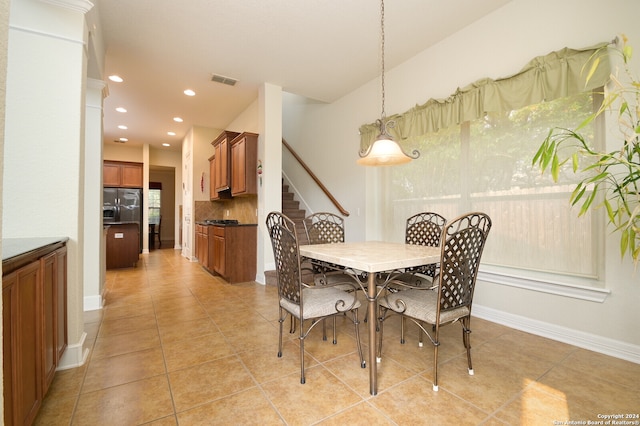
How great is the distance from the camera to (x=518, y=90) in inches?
98.8

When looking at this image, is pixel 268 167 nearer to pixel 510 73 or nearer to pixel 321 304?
pixel 321 304

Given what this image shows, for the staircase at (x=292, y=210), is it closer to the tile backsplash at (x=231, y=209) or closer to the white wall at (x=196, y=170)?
the tile backsplash at (x=231, y=209)

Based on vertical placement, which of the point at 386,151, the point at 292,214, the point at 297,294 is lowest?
the point at 297,294

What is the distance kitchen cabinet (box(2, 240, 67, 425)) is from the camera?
110 centimetres

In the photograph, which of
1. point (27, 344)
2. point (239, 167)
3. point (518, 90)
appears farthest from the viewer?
point (239, 167)

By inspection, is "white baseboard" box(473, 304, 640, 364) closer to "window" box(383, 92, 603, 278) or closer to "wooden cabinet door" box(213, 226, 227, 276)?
"window" box(383, 92, 603, 278)

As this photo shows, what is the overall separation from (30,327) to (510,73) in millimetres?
3884

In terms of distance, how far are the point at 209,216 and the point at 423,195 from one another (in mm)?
5017

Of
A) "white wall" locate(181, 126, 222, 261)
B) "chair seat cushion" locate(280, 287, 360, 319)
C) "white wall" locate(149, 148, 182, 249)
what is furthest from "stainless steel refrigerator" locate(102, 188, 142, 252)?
"chair seat cushion" locate(280, 287, 360, 319)

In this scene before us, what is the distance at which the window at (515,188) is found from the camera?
2.33m

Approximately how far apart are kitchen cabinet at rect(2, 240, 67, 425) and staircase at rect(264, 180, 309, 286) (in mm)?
2513

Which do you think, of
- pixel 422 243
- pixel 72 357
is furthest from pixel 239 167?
pixel 72 357

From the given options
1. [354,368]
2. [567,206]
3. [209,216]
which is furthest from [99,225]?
[567,206]

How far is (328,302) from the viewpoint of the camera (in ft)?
6.33
